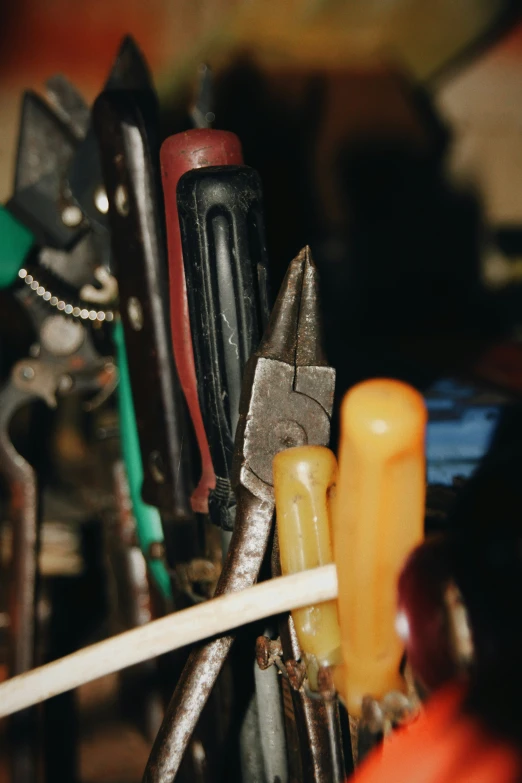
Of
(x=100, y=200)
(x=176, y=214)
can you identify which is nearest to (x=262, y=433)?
(x=176, y=214)

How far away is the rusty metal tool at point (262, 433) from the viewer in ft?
0.94

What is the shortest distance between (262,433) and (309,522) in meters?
0.05

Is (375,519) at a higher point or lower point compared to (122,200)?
lower

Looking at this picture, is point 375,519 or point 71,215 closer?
point 375,519

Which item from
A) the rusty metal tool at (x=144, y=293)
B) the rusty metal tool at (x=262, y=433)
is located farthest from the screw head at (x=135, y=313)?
the rusty metal tool at (x=262, y=433)

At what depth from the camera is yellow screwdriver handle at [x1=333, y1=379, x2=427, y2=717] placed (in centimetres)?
21

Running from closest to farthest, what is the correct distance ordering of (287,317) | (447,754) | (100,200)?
1. (447,754)
2. (287,317)
3. (100,200)

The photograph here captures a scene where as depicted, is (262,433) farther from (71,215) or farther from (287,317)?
(71,215)

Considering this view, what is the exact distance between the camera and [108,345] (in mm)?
537

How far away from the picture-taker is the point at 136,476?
49 centimetres

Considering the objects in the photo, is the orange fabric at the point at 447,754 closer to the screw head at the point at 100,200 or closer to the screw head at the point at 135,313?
the screw head at the point at 135,313

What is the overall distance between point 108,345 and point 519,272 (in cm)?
83

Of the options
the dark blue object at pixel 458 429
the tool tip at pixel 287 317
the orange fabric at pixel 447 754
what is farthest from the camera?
the dark blue object at pixel 458 429

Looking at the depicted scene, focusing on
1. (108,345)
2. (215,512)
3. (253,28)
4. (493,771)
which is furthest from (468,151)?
(493,771)
